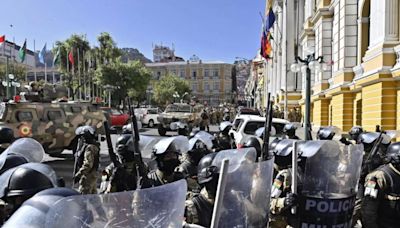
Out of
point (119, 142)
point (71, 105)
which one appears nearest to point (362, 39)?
point (71, 105)

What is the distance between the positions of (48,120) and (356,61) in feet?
39.9

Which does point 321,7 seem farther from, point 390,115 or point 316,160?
point 316,160

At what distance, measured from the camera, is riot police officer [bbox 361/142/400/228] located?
350cm

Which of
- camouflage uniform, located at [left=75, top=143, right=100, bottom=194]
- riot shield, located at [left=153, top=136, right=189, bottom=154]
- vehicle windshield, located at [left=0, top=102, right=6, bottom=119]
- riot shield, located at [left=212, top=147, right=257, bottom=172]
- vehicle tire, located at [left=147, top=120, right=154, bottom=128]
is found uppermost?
vehicle windshield, located at [left=0, top=102, right=6, bottom=119]

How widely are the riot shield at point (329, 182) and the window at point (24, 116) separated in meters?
10.8

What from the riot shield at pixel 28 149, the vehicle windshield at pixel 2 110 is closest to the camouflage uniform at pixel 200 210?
the riot shield at pixel 28 149

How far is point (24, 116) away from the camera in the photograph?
484 inches

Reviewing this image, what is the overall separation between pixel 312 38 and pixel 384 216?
22.4 m

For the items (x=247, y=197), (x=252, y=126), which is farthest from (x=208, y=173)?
(x=252, y=126)

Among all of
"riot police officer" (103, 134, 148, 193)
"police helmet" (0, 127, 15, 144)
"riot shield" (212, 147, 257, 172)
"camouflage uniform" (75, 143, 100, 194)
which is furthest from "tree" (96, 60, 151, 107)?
"riot shield" (212, 147, 257, 172)

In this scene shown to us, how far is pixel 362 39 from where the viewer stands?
1639cm

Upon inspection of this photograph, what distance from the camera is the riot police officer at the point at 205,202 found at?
2842 millimetres

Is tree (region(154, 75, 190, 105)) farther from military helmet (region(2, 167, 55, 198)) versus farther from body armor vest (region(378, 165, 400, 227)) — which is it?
military helmet (region(2, 167, 55, 198))

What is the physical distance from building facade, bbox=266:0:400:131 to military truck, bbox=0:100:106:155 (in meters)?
8.68
